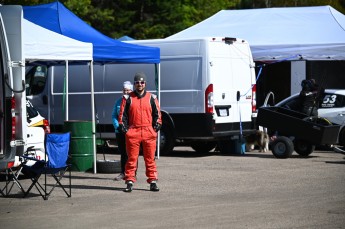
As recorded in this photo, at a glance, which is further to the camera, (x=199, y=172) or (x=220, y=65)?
(x=220, y=65)

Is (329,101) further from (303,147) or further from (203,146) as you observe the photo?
(203,146)

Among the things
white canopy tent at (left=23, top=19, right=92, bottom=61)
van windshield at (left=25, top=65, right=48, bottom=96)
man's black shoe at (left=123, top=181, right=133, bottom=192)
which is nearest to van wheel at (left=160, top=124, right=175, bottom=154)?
van windshield at (left=25, top=65, right=48, bottom=96)

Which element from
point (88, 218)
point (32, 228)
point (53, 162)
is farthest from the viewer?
point (53, 162)

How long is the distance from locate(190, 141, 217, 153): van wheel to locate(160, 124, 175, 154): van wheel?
1859 mm

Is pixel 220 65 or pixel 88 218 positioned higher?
pixel 220 65

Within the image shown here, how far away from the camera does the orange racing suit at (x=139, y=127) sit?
13.5 metres

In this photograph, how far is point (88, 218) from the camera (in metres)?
10.9

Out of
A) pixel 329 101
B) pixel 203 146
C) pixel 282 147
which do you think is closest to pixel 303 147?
pixel 282 147

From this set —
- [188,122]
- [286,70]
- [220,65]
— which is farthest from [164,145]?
[286,70]

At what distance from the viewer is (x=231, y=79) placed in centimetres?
2039

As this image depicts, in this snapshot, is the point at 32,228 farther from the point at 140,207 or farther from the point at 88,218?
the point at 140,207

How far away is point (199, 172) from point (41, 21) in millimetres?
4265

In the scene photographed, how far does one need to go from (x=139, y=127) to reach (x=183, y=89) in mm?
6676

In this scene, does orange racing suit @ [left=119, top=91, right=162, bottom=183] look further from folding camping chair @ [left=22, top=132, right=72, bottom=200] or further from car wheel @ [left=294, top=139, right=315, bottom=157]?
car wheel @ [left=294, top=139, right=315, bottom=157]
